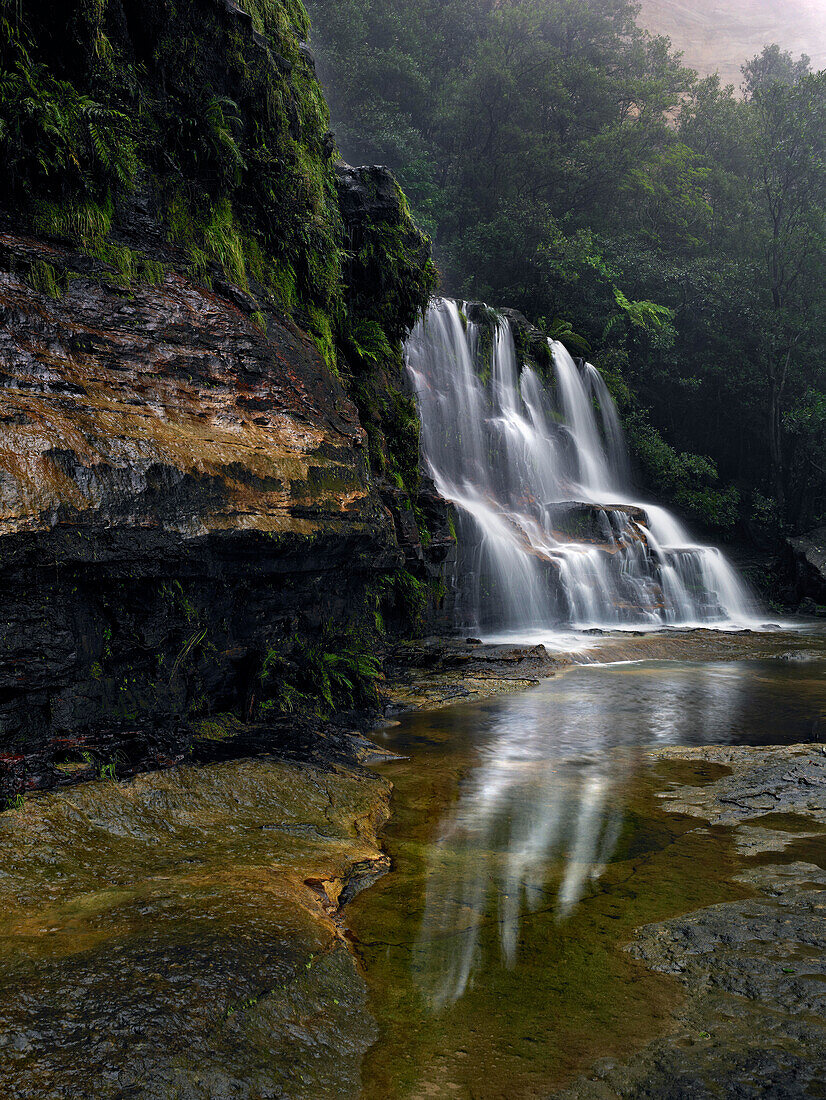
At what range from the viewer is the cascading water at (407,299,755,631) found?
13562mm

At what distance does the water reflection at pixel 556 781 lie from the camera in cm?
288

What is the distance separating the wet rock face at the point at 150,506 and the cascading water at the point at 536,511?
7.65m

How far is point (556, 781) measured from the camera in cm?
509

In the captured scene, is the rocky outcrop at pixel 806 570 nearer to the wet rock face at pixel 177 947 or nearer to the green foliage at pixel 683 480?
the green foliage at pixel 683 480

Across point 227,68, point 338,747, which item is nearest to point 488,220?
point 227,68

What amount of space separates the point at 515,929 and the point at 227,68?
7586mm

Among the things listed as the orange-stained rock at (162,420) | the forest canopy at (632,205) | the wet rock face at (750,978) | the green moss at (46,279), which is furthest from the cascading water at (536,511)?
the wet rock face at (750,978)

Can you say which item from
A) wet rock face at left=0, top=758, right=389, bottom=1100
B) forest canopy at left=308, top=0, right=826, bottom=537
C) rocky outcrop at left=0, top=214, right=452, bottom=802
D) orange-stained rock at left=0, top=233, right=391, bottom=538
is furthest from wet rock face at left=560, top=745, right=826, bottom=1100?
forest canopy at left=308, top=0, right=826, bottom=537

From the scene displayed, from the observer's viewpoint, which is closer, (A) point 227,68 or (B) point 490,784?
(B) point 490,784

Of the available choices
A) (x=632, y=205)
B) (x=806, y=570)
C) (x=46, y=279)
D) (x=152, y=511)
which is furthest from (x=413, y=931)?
(x=632, y=205)

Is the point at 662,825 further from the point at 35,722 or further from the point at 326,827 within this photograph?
the point at 35,722

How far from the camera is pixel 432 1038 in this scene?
2.16 metres

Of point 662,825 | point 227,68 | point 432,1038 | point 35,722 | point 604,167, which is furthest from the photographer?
point 604,167

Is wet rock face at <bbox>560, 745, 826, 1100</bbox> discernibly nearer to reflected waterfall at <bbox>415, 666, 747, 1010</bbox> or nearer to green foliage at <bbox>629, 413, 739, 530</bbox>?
reflected waterfall at <bbox>415, 666, 747, 1010</bbox>
